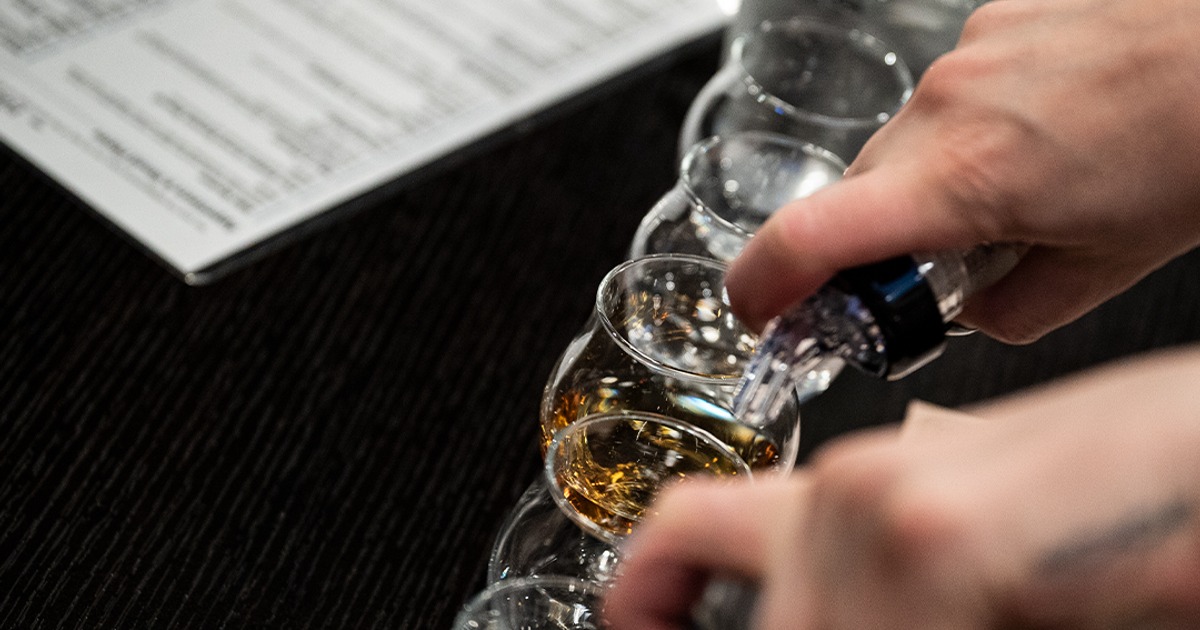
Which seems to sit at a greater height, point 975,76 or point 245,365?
point 975,76

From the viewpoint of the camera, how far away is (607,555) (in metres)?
0.57

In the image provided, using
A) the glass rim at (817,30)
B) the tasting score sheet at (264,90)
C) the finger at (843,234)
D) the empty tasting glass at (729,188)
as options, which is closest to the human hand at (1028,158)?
the finger at (843,234)

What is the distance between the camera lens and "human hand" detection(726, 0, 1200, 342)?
1.53 ft

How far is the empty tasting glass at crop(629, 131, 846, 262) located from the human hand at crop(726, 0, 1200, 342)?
11 cm

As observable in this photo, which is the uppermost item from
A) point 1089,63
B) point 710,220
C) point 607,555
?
point 1089,63

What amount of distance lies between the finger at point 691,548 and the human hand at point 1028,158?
155 millimetres

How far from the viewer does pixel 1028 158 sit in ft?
1.62

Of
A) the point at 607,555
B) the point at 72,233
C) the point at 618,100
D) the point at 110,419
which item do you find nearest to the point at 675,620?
the point at 607,555

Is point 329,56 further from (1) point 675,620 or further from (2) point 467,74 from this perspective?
(1) point 675,620

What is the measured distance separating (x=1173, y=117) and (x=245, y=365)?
1.47 ft

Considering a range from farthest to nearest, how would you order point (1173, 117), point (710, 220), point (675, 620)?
point (710, 220) → point (1173, 117) → point (675, 620)

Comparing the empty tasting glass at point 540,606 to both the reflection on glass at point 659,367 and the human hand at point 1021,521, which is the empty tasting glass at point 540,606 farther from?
the human hand at point 1021,521

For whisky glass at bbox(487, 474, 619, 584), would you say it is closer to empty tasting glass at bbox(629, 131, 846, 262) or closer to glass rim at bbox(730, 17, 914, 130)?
empty tasting glass at bbox(629, 131, 846, 262)

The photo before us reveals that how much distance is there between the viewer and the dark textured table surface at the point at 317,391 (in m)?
0.55
